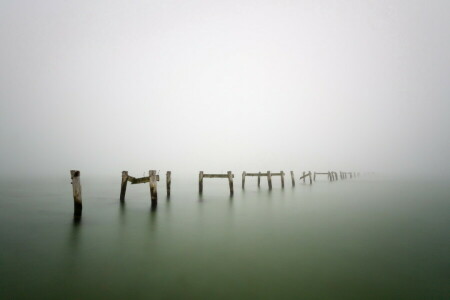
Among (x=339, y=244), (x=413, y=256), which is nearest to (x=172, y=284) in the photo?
(x=339, y=244)

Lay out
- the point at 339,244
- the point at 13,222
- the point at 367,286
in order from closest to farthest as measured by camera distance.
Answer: the point at 367,286, the point at 339,244, the point at 13,222

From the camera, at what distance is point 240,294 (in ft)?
14.2

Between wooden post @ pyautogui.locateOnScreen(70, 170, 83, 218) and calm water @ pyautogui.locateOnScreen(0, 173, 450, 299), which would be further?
wooden post @ pyautogui.locateOnScreen(70, 170, 83, 218)

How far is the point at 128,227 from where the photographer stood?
9750 mm

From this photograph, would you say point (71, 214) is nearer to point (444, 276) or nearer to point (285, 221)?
point (285, 221)

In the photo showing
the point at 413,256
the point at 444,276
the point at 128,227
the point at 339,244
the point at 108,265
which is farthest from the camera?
the point at 128,227

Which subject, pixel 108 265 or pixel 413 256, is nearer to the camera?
pixel 108 265

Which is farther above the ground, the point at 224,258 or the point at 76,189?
the point at 76,189

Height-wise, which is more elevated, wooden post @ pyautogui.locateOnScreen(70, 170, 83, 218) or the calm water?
wooden post @ pyautogui.locateOnScreen(70, 170, 83, 218)

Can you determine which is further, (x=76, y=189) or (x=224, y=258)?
(x=76, y=189)

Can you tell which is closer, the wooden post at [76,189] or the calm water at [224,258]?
the calm water at [224,258]

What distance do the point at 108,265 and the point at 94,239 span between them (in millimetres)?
2691

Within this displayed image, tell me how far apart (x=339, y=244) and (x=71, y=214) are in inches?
476

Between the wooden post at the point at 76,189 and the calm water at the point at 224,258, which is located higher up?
the wooden post at the point at 76,189
